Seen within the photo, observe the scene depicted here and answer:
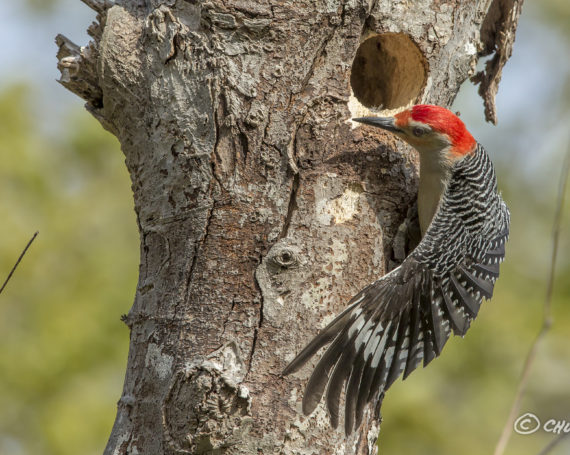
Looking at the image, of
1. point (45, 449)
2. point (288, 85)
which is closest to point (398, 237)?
point (288, 85)

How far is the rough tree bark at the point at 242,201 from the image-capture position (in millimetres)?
2479

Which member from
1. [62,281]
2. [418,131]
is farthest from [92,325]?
[418,131]

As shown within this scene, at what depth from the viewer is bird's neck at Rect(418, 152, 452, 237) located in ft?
9.93

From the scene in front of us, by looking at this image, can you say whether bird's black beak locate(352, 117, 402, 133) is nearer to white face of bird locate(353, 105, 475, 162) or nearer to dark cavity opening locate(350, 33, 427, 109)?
white face of bird locate(353, 105, 475, 162)

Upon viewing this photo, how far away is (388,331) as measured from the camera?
9.26 ft

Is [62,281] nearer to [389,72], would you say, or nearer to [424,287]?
[389,72]

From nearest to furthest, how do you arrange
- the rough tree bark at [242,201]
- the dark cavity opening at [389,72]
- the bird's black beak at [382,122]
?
1. the rough tree bark at [242,201]
2. the bird's black beak at [382,122]
3. the dark cavity opening at [389,72]

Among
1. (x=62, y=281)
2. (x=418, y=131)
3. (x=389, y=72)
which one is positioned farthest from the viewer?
(x=62, y=281)

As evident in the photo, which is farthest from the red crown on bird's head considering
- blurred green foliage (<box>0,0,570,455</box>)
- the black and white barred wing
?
blurred green foliage (<box>0,0,570,455</box>)

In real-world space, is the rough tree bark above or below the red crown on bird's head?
below

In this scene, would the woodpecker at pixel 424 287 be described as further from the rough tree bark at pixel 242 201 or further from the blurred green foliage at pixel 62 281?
the blurred green foliage at pixel 62 281

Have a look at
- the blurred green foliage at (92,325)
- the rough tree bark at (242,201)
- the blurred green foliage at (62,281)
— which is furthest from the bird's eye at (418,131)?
the blurred green foliage at (62,281)

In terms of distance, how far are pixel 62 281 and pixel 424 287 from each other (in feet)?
13.6

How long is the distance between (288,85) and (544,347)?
16.7 ft
